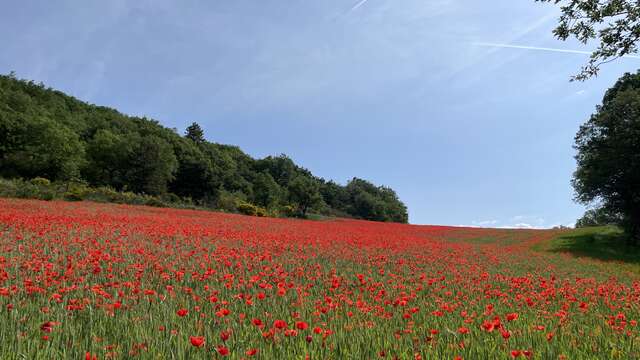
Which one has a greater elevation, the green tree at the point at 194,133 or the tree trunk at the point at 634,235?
the green tree at the point at 194,133

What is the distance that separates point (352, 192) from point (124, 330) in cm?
12404

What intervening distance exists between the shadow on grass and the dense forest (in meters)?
37.0

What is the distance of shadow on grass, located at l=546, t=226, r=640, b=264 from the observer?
915 inches

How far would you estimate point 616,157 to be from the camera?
2544 centimetres

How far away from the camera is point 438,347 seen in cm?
398

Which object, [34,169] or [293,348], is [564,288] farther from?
[34,169]

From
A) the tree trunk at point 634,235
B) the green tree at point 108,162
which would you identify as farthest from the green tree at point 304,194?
the tree trunk at point 634,235

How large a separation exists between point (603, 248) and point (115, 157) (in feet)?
236

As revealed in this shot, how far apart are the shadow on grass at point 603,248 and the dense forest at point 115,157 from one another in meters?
37.0

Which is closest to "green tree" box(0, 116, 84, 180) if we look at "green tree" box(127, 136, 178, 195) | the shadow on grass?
"green tree" box(127, 136, 178, 195)

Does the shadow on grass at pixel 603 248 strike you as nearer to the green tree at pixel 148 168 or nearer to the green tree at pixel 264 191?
the green tree at pixel 264 191

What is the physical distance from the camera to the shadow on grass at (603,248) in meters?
23.2

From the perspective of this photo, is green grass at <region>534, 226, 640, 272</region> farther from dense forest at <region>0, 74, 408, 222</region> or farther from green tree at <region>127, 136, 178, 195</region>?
green tree at <region>127, 136, 178, 195</region>

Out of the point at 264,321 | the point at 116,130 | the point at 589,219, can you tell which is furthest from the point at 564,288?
the point at 116,130
